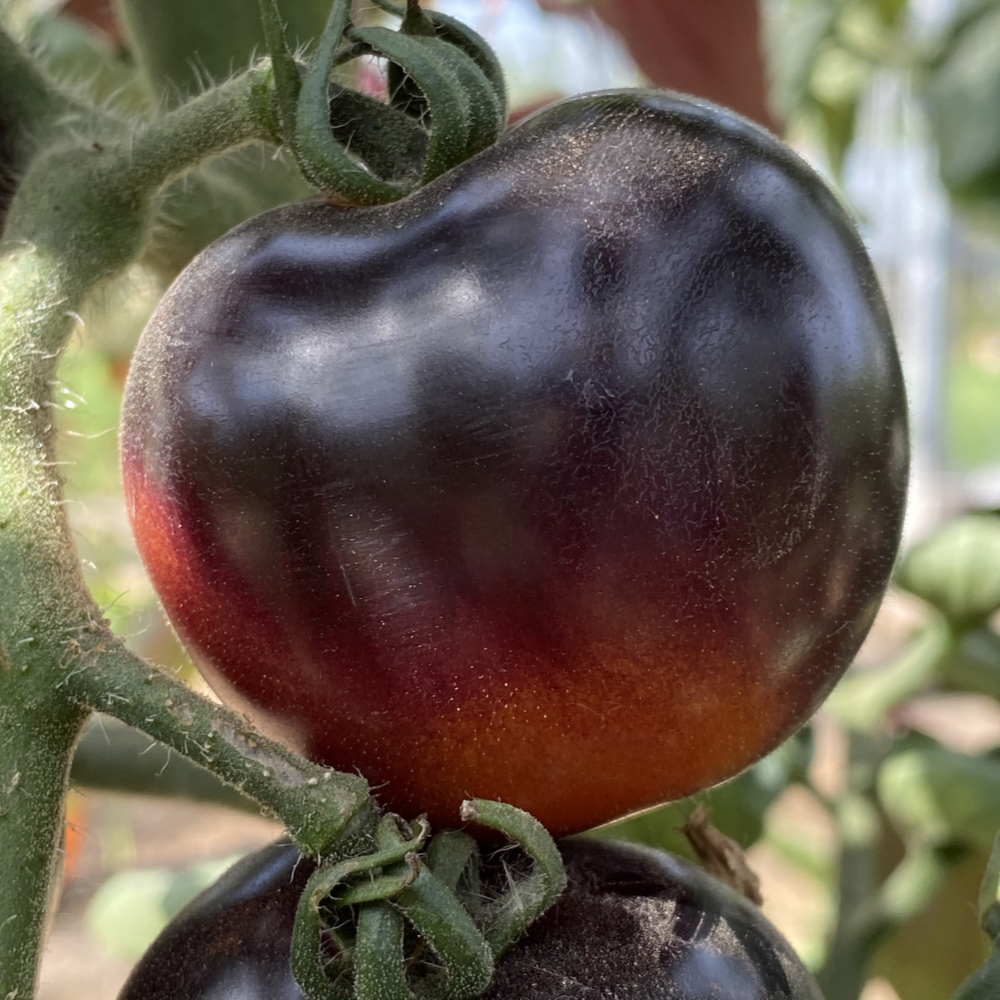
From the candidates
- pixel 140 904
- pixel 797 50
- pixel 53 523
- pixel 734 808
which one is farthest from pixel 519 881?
pixel 797 50

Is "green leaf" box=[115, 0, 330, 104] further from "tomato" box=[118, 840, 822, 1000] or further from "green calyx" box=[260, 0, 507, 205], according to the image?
"tomato" box=[118, 840, 822, 1000]

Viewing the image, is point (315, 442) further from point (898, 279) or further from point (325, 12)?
point (898, 279)

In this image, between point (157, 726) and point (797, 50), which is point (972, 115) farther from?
point (157, 726)

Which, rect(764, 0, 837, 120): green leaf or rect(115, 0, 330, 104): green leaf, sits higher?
rect(115, 0, 330, 104): green leaf

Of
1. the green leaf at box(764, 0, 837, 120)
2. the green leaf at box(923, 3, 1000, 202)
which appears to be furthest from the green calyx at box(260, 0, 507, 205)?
the green leaf at box(764, 0, 837, 120)

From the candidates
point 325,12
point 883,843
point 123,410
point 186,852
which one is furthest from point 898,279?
point 123,410

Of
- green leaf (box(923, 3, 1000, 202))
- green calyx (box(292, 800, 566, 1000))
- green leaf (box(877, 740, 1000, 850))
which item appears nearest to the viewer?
green calyx (box(292, 800, 566, 1000))

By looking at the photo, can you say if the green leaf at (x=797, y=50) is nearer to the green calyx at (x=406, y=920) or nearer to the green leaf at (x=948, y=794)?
the green leaf at (x=948, y=794)

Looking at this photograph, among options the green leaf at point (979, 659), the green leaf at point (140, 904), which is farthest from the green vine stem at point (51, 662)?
the green leaf at point (979, 659)
